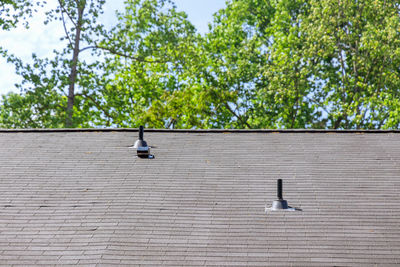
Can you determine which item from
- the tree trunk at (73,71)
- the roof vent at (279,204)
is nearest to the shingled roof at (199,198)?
the roof vent at (279,204)

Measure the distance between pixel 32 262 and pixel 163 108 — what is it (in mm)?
26821

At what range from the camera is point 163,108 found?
33.5 m

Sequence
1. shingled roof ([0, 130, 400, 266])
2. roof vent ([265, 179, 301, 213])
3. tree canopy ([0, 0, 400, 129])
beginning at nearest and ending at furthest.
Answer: shingled roof ([0, 130, 400, 266])
roof vent ([265, 179, 301, 213])
tree canopy ([0, 0, 400, 129])

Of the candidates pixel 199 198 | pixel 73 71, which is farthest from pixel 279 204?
pixel 73 71

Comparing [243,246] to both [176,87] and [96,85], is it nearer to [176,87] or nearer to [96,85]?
[96,85]

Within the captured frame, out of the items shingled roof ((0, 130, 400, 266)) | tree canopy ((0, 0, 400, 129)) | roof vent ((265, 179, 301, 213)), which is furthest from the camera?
tree canopy ((0, 0, 400, 129))

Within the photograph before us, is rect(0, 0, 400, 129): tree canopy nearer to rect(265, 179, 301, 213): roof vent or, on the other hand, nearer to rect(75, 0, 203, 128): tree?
rect(75, 0, 203, 128): tree

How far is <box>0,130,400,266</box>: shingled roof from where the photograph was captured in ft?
23.1

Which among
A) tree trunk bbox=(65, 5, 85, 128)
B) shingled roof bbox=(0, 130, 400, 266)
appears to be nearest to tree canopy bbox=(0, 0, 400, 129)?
tree trunk bbox=(65, 5, 85, 128)

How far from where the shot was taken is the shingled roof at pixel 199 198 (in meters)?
7.05

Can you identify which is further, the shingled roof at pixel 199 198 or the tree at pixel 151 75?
the tree at pixel 151 75

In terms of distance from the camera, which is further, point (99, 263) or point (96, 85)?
point (96, 85)

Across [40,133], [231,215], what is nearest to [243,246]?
[231,215]

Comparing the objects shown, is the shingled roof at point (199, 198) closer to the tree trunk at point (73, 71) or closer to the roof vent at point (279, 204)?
the roof vent at point (279, 204)
